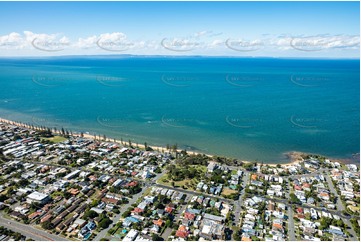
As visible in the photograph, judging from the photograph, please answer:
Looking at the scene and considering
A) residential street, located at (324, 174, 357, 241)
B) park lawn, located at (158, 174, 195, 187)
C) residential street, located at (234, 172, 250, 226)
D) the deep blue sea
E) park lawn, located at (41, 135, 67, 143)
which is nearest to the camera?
residential street, located at (324, 174, 357, 241)

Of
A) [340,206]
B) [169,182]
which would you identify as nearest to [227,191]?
[169,182]

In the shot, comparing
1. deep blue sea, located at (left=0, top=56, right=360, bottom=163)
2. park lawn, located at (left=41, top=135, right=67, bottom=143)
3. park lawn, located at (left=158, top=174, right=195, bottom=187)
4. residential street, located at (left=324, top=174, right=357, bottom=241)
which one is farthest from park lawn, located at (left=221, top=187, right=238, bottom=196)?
park lawn, located at (left=41, top=135, right=67, bottom=143)

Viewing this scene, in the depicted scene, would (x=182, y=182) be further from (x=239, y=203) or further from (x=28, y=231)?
(x=28, y=231)

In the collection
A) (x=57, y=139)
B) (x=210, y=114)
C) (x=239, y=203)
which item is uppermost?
(x=210, y=114)

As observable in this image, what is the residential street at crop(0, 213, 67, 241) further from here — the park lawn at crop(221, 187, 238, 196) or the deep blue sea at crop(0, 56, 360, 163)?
the deep blue sea at crop(0, 56, 360, 163)

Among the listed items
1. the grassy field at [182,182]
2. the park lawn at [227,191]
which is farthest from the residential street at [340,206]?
the grassy field at [182,182]

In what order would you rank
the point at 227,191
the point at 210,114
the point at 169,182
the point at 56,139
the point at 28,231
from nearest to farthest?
the point at 28,231
the point at 227,191
the point at 169,182
the point at 56,139
the point at 210,114

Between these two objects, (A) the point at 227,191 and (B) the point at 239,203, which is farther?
(A) the point at 227,191

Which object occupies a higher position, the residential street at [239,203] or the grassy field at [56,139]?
the residential street at [239,203]

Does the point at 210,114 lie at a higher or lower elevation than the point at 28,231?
higher

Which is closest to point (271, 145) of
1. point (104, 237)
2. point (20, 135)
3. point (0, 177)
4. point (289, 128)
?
point (289, 128)

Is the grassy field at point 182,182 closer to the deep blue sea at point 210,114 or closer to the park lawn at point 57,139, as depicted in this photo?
the deep blue sea at point 210,114
